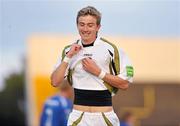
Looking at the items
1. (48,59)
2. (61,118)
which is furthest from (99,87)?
(48,59)

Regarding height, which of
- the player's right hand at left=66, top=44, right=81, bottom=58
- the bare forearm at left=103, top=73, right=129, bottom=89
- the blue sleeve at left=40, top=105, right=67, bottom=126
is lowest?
the blue sleeve at left=40, top=105, right=67, bottom=126

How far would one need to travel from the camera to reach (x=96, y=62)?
332 inches

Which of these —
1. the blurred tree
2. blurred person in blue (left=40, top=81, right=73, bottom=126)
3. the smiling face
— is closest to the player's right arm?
the smiling face

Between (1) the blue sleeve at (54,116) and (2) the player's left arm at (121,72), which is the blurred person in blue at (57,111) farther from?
(2) the player's left arm at (121,72)

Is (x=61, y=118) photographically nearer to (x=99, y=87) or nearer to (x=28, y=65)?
(x=99, y=87)

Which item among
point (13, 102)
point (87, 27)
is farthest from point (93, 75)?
point (13, 102)

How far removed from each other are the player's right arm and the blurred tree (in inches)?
Result: 1799

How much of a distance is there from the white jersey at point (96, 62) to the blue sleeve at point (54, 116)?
436 cm

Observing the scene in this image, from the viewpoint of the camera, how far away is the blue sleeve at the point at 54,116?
42.1ft

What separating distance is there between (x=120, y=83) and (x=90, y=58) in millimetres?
372

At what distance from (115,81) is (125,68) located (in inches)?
7.2

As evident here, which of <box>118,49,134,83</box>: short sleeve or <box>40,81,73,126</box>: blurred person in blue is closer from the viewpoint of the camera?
<box>118,49,134,83</box>: short sleeve

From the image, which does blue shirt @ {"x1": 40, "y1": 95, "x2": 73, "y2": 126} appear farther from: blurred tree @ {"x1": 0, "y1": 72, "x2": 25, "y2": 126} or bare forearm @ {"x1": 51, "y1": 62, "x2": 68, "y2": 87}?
blurred tree @ {"x1": 0, "y1": 72, "x2": 25, "y2": 126}

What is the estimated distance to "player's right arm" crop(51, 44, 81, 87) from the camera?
27.4ft
